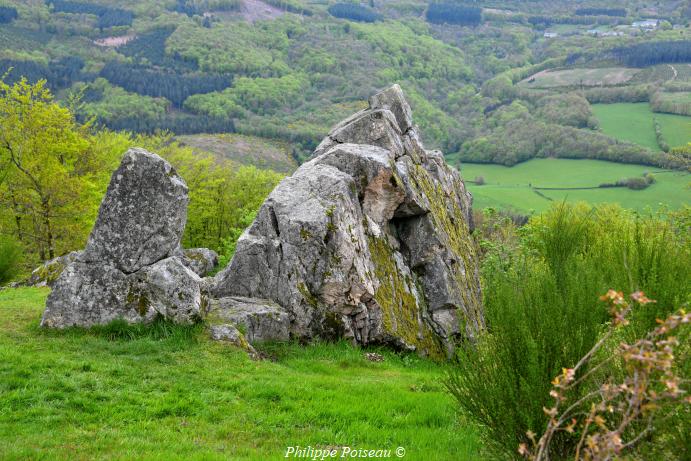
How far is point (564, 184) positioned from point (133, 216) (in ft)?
359

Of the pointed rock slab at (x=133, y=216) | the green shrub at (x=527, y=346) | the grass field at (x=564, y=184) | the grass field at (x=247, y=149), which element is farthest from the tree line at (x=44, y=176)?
the grass field at (x=247, y=149)

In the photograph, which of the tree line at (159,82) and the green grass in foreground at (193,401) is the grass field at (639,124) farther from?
the green grass in foreground at (193,401)

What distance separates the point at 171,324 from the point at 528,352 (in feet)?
33.9

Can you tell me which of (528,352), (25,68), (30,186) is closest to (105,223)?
(528,352)

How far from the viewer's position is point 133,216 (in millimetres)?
15742

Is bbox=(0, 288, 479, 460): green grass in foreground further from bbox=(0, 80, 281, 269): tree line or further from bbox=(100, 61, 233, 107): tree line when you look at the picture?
bbox=(100, 61, 233, 107): tree line

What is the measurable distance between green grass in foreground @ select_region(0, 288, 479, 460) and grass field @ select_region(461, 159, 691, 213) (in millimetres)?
85069

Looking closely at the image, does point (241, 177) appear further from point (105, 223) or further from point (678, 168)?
point (678, 168)

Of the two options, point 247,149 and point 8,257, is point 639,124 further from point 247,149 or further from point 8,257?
point 8,257

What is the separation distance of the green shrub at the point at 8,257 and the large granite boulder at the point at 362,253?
19.3m

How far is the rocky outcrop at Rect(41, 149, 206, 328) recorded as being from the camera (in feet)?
50.0

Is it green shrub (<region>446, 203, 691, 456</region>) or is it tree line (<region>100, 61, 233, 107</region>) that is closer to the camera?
green shrub (<region>446, 203, 691, 456</region>)

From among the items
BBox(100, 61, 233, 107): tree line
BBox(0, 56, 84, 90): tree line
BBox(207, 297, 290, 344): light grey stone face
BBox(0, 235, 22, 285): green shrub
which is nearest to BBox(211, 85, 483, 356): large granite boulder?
BBox(207, 297, 290, 344): light grey stone face

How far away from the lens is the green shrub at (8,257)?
3095 centimetres
